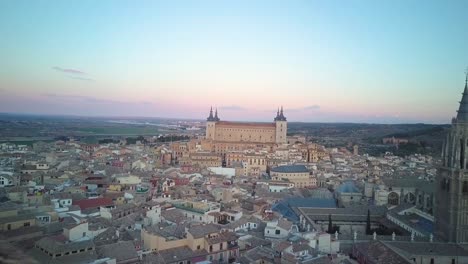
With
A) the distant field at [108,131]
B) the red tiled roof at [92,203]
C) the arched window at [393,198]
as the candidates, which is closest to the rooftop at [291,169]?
the arched window at [393,198]

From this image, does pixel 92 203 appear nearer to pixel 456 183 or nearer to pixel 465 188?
Answer: pixel 456 183

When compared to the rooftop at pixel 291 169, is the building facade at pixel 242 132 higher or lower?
higher

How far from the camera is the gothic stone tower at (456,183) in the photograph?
62.6ft

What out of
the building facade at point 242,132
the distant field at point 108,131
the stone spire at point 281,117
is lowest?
the distant field at point 108,131

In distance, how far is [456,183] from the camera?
19.2 m

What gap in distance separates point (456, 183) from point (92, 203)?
19140 millimetres

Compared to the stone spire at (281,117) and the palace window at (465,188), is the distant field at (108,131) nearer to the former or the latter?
the stone spire at (281,117)

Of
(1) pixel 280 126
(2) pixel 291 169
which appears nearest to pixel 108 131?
(1) pixel 280 126

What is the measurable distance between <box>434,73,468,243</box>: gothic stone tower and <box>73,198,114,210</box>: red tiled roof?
1785cm

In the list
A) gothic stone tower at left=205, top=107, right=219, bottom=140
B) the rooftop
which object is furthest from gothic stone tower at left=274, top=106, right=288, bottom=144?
the rooftop

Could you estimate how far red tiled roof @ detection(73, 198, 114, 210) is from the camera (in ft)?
81.3

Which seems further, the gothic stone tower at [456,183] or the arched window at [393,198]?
the arched window at [393,198]

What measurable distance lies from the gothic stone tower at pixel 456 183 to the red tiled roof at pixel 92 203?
17.9 metres

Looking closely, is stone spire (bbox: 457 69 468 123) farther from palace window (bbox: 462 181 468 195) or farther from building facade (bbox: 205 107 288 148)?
building facade (bbox: 205 107 288 148)
